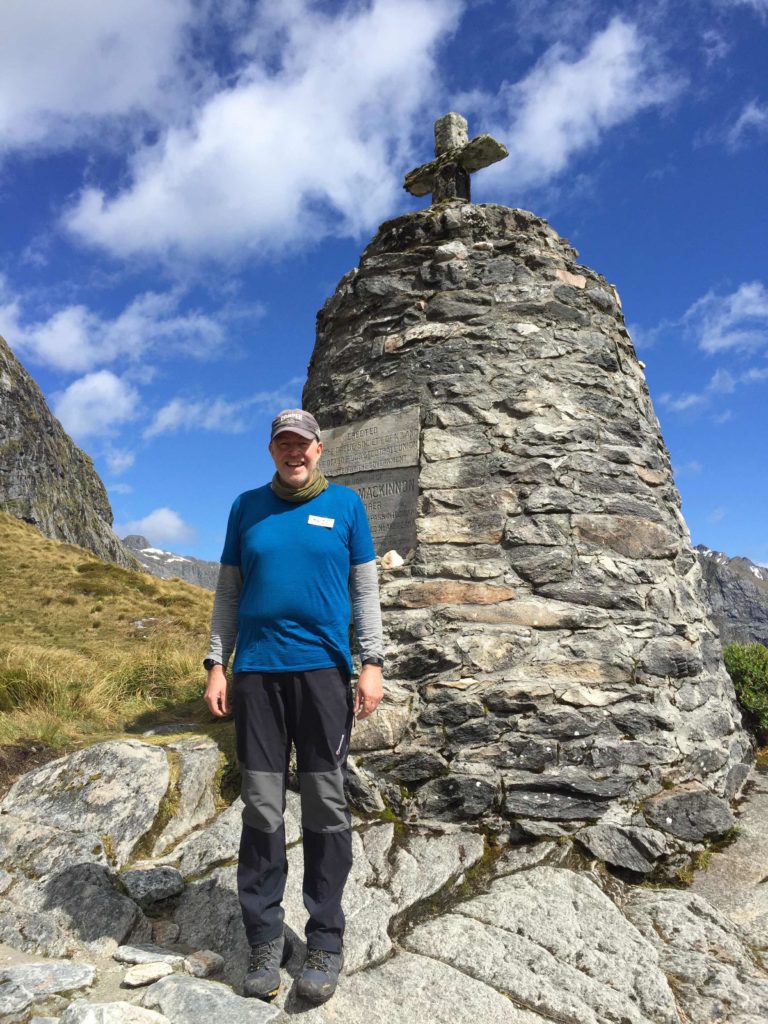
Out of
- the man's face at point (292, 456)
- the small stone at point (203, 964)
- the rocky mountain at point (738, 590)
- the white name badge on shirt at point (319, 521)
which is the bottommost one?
the small stone at point (203, 964)

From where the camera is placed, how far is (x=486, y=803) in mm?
4387

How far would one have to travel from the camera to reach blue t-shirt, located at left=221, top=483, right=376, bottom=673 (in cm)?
305

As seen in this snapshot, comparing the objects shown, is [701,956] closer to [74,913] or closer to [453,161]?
[74,913]

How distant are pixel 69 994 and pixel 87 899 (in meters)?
0.76

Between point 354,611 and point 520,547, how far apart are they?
2200 mm

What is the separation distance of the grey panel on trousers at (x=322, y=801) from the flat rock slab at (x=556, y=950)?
0.86m

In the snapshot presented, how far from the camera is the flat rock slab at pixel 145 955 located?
315 cm

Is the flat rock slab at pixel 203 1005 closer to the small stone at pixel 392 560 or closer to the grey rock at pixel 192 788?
the grey rock at pixel 192 788

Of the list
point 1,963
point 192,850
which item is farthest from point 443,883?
point 1,963

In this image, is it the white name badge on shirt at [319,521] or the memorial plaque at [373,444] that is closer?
the white name badge on shirt at [319,521]

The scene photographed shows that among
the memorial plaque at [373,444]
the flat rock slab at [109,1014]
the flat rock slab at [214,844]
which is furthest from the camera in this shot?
the memorial plaque at [373,444]

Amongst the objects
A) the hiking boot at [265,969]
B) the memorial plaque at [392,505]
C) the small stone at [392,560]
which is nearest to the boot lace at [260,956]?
the hiking boot at [265,969]

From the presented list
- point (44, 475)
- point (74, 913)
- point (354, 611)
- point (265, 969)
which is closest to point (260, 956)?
point (265, 969)

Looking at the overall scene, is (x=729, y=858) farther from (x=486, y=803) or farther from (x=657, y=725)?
(x=486, y=803)
